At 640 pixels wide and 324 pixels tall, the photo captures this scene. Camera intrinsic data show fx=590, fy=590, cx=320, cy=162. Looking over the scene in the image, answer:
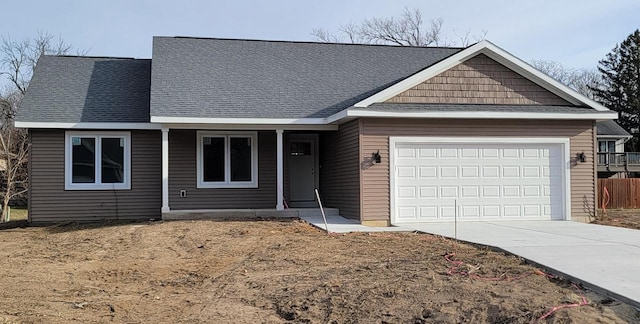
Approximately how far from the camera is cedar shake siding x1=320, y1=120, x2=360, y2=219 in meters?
13.8

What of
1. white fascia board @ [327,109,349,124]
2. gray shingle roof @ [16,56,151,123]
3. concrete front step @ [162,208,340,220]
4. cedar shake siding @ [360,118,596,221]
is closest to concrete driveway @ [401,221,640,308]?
cedar shake siding @ [360,118,596,221]

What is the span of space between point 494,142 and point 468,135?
68cm

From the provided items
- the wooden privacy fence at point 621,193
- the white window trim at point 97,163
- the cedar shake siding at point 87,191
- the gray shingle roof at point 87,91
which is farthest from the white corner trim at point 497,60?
the wooden privacy fence at point 621,193

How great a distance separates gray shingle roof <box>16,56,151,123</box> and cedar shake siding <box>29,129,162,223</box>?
1.71ft

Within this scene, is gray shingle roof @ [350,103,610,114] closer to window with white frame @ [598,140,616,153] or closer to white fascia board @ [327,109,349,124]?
white fascia board @ [327,109,349,124]

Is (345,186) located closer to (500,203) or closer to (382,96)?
(382,96)

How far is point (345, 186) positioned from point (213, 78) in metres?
4.91

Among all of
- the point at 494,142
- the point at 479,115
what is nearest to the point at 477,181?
the point at 494,142

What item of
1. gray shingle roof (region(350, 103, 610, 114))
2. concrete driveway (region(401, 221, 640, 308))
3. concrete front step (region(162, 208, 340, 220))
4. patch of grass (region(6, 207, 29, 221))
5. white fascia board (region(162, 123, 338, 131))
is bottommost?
patch of grass (region(6, 207, 29, 221))

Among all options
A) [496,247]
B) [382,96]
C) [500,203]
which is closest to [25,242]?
[382,96]

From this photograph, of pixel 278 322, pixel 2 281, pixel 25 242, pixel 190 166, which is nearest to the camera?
pixel 278 322

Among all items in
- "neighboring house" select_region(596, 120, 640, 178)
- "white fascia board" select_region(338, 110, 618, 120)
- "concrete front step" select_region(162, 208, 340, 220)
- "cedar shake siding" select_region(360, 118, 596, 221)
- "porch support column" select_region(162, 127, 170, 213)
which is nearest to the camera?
"white fascia board" select_region(338, 110, 618, 120)

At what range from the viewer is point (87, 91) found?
16609 millimetres

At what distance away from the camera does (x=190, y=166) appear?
51.5 ft
